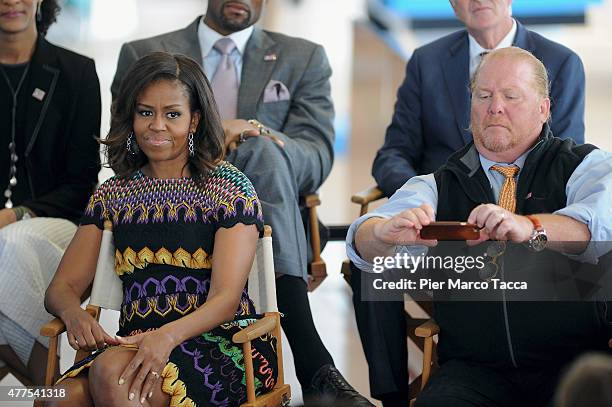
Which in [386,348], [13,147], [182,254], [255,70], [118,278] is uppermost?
[255,70]

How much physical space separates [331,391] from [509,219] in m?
1.08

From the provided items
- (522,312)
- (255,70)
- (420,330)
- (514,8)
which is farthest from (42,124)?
(514,8)

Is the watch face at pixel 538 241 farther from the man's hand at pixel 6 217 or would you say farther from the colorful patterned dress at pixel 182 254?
the man's hand at pixel 6 217

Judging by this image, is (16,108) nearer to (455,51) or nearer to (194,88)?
(194,88)

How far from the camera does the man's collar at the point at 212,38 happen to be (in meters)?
4.57

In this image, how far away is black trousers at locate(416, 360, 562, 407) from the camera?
115 inches

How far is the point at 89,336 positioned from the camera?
329 cm

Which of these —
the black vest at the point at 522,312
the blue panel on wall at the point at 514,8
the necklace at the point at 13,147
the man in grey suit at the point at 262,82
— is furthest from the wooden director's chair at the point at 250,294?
the blue panel on wall at the point at 514,8

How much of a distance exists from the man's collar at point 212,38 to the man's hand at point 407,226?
1.76 metres

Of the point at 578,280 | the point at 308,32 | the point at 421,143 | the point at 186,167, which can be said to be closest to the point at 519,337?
the point at 578,280

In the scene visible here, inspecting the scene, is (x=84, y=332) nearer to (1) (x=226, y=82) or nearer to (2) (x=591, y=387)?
(1) (x=226, y=82)

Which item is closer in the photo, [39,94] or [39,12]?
[39,94]

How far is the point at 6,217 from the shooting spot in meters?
4.16

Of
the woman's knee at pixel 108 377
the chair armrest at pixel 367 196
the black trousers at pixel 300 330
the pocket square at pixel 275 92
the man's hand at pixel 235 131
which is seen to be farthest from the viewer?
the pocket square at pixel 275 92
